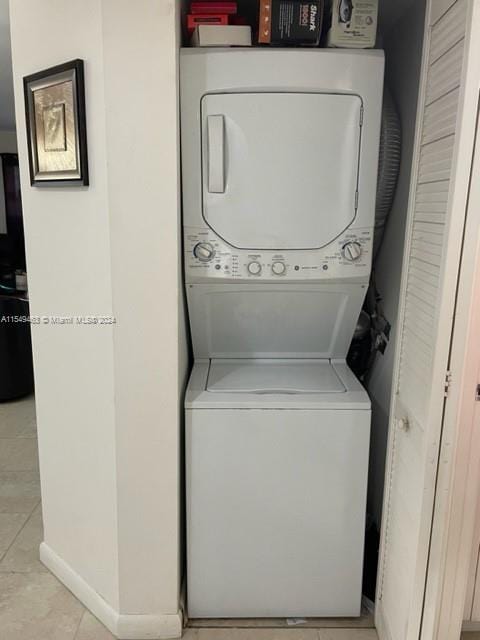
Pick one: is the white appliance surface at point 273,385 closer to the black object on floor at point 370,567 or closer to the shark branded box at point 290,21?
the black object on floor at point 370,567

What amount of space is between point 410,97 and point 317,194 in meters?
0.49

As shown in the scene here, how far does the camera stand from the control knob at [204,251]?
1802 millimetres

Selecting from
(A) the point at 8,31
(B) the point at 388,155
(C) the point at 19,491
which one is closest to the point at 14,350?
(C) the point at 19,491

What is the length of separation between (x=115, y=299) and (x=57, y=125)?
0.59 meters

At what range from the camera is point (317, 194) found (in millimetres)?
1773

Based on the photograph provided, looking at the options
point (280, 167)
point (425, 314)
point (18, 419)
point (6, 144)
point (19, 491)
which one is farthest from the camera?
point (6, 144)

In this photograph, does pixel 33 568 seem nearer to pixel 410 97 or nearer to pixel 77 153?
pixel 77 153

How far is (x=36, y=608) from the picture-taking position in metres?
2.00

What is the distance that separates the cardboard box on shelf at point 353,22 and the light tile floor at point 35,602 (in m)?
2.02

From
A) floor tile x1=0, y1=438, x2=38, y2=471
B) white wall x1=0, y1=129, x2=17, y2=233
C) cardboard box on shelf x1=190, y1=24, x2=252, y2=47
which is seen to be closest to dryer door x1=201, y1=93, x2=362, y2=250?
cardboard box on shelf x1=190, y1=24, x2=252, y2=47

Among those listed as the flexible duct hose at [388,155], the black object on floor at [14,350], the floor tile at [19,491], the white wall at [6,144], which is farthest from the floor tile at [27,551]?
the white wall at [6,144]

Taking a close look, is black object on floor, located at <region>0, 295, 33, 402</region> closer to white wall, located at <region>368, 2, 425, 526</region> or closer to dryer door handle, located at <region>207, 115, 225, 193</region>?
dryer door handle, located at <region>207, 115, 225, 193</region>

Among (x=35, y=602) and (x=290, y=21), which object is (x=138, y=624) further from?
(x=290, y=21)

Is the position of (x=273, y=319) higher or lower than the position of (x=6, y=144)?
lower
